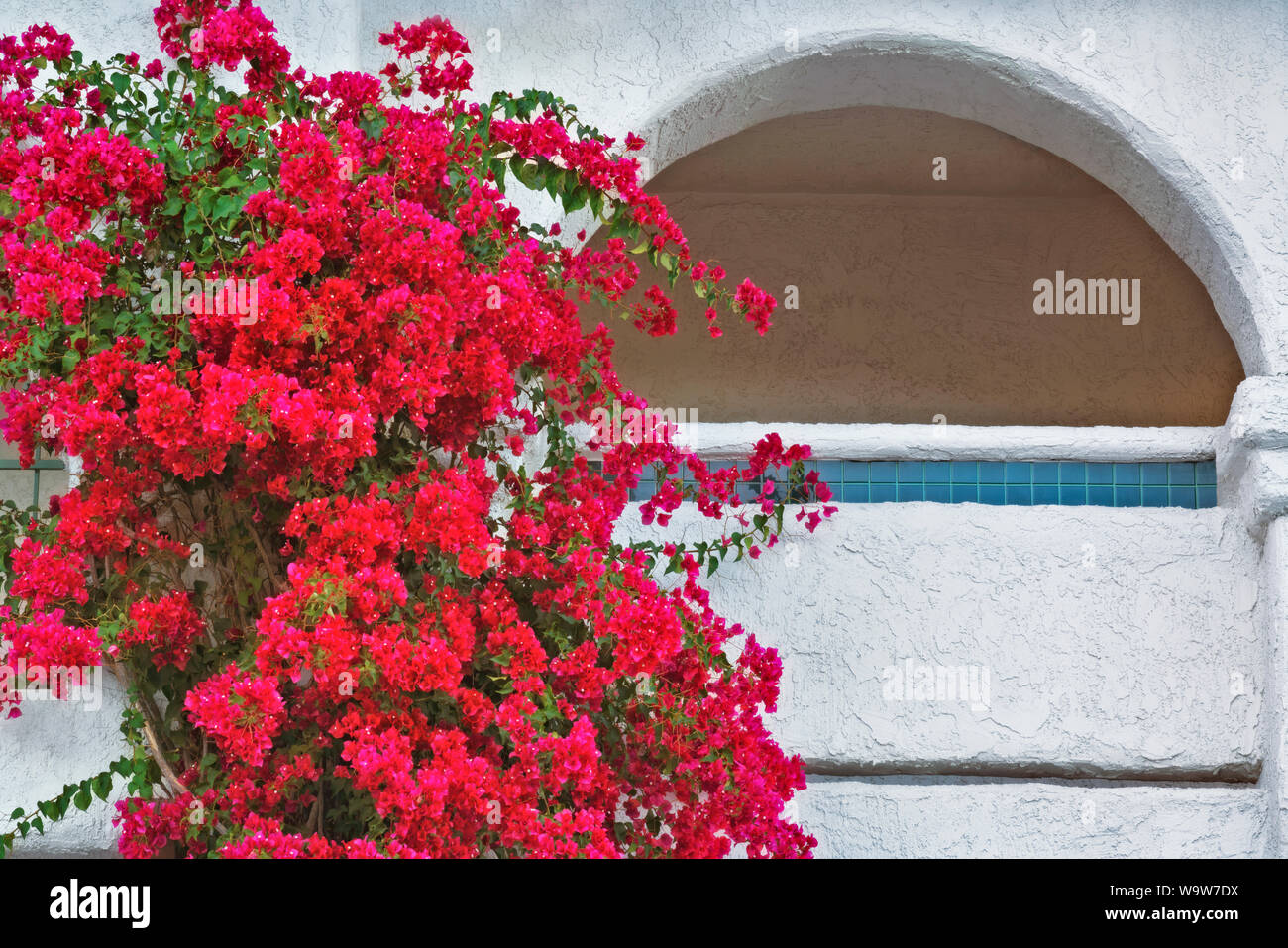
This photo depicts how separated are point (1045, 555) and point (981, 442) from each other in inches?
15.7

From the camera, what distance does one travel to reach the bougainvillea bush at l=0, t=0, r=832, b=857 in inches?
96.7

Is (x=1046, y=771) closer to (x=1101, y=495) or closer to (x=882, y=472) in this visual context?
(x=1101, y=495)

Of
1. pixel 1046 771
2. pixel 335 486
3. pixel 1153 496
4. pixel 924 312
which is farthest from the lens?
pixel 924 312

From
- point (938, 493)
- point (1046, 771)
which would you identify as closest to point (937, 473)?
point (938, 493)

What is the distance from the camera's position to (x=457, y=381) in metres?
2.70

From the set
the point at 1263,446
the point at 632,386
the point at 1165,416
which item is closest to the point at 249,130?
the point at 1263,446

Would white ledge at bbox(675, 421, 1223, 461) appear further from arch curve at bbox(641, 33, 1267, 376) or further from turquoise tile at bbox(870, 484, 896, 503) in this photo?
arch curve at bbox(641, 33, 1267, 376)

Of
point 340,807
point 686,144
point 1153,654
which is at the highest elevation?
point 686,144

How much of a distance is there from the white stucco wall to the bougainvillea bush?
542mm

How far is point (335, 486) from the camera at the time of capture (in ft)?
Result: 8.68

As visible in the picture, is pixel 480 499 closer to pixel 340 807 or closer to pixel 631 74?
pixel 340 807

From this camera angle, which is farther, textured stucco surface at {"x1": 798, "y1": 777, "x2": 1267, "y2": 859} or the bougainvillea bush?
textured stucco surface at {"x1": 798, "y1": 777, "x2": 1267, "y2": 859}

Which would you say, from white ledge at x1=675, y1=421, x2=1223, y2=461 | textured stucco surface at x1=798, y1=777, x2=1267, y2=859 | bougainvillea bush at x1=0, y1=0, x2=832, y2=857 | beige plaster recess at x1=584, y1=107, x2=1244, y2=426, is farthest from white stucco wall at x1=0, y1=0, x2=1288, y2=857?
beige plaster recess at x1=584, y1=107, x2=1244, y2=426

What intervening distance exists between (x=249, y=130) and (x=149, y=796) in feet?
4.80
